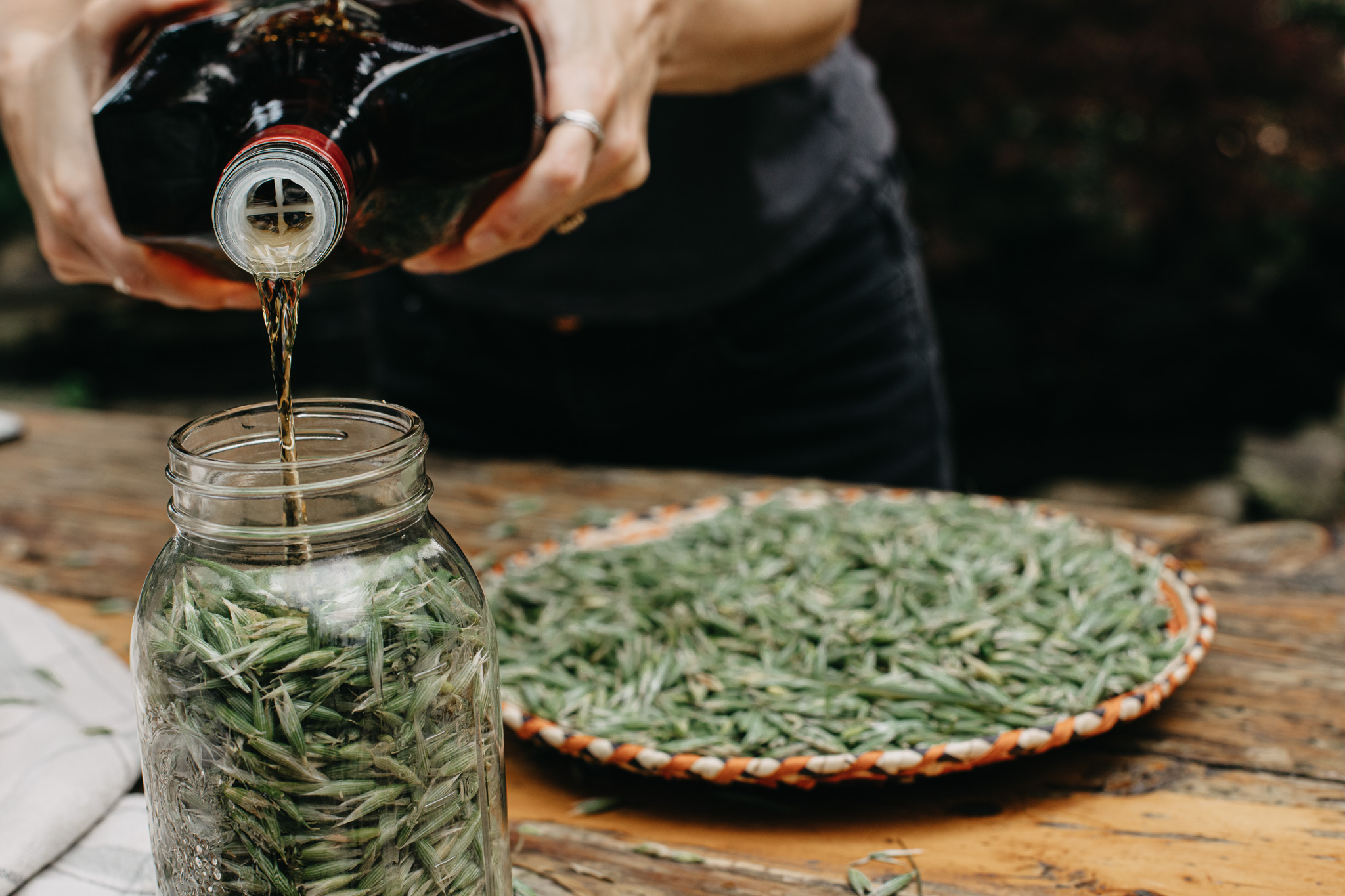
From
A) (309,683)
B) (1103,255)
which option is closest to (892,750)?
(309,683)

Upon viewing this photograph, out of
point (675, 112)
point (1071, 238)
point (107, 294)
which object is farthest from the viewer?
Result: point (107, 294)

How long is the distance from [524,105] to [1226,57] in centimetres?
325

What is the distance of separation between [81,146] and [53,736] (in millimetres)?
514

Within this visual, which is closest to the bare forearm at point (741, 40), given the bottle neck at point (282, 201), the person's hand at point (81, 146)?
the person's hand at point (81, 146)

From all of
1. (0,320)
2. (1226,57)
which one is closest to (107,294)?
(0,320)

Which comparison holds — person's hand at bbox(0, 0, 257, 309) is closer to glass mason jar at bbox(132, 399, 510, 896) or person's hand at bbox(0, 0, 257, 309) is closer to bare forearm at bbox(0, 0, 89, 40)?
bare forearm at bbox(0, 0, 89, 40)

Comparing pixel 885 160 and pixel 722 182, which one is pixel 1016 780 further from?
pixel 885 160

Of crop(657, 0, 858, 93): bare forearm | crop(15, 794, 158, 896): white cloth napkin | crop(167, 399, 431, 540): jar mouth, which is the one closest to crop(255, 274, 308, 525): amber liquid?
crop(167, 399, 431, 540): jar mouth

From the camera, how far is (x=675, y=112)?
61.0 inches

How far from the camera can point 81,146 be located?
3.06 feet

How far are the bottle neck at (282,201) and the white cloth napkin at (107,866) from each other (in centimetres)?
48

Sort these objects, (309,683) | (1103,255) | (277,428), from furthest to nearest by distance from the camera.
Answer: (1103,255) → (277,428) → (309,683)

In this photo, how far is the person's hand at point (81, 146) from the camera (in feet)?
2.96

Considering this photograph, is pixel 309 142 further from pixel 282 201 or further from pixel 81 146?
pixel 81 146
